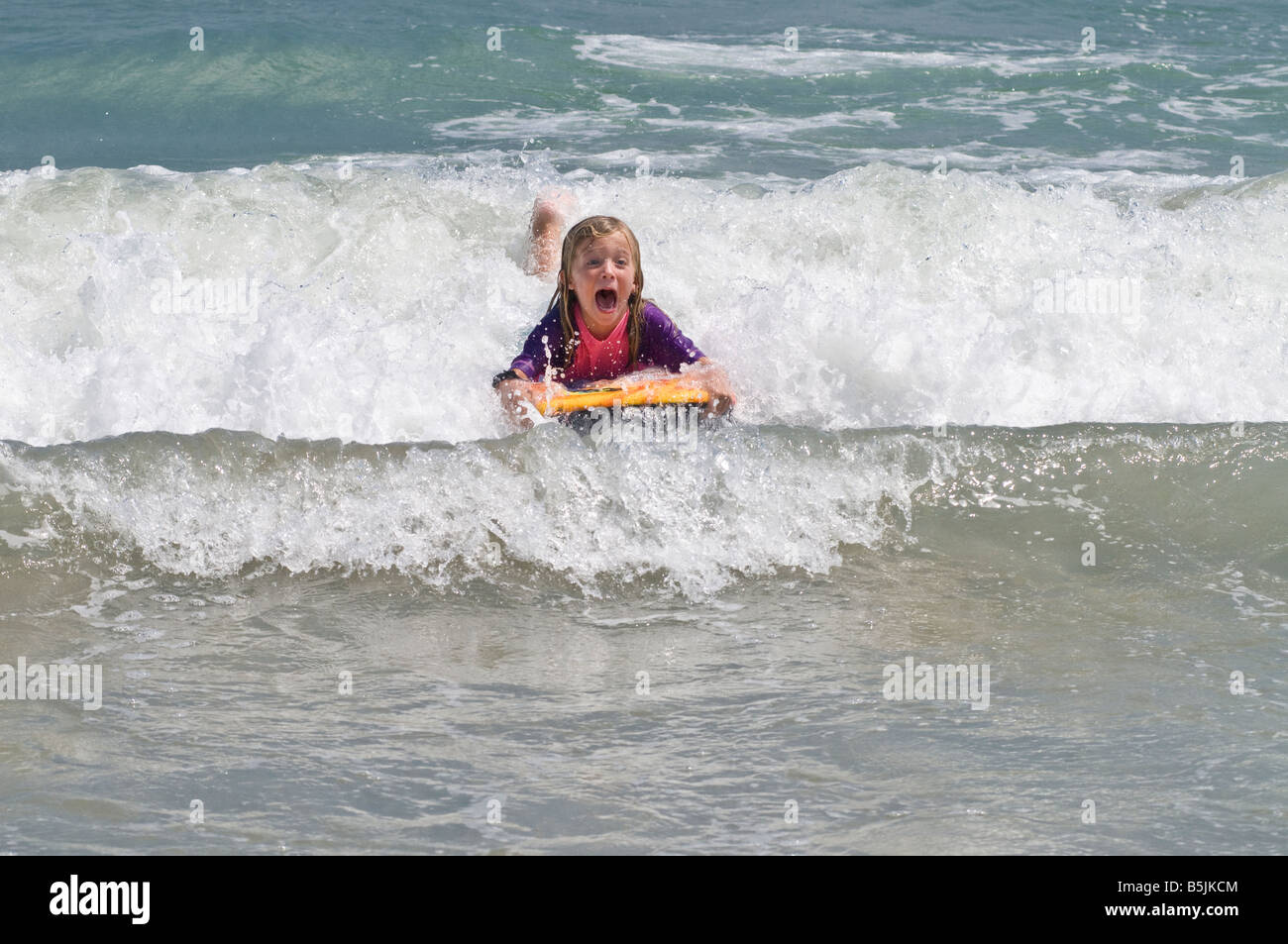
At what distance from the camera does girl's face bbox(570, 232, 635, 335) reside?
503cm

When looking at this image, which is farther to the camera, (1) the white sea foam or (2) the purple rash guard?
(1) the white sea foam

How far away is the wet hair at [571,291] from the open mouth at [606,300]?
11cm

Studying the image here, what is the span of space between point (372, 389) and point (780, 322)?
185 centimetres

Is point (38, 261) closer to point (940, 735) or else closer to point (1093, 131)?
point (940, 735)

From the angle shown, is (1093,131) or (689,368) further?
(1093,131)

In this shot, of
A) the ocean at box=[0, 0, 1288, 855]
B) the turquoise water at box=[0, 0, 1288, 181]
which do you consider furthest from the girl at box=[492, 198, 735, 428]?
the turquoise water at box=[0, 0, 1288, 181]

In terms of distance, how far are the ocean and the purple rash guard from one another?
1.08 feet

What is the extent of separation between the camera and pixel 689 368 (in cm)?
521

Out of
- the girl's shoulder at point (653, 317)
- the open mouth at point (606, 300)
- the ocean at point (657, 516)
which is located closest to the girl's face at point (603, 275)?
the open mouth at point (606, 300)

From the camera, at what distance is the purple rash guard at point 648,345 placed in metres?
5.19

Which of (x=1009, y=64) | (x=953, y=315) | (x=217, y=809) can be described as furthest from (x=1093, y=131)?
(x=217, y=809)

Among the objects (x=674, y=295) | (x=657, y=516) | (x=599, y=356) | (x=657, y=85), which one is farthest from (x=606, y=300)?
(x=657, y=85)

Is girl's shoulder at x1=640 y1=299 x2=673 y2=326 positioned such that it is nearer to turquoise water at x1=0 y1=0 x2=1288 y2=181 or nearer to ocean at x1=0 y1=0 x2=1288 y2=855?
ocean at x1=0 y1=0 x2=1288 y2=855

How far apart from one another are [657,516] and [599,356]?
0.82 metres
